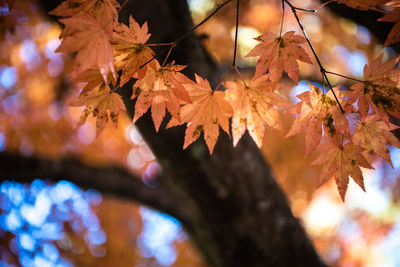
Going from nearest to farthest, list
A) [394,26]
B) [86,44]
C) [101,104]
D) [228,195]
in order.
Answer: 1. [86,44]
2. [394,26]
3. [101,104]
4. [228,195]

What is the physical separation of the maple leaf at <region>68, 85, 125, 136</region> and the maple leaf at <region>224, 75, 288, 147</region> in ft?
1.28

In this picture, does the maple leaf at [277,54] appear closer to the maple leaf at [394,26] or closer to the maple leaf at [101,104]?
the maple leaf at [394,26]

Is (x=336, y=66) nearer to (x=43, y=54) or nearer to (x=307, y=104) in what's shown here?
(x=307, y=104)

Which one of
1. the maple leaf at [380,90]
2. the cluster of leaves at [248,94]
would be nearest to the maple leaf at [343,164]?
the cluster of leaves at [248,94]

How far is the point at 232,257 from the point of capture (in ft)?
5.43

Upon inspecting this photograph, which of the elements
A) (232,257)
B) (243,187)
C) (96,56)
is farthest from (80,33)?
(232,257)

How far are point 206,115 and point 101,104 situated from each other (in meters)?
0.36

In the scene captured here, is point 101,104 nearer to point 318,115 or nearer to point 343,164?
point 318,115

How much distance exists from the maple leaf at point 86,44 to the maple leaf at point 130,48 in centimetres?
10

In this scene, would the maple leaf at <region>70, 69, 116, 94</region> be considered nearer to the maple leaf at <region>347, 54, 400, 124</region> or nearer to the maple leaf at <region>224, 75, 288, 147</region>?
the maple leaf at <region>224, 75, 288, 147</region>

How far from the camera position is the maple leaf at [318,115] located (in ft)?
2.62

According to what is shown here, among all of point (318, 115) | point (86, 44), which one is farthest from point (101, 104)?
point (318, 115)

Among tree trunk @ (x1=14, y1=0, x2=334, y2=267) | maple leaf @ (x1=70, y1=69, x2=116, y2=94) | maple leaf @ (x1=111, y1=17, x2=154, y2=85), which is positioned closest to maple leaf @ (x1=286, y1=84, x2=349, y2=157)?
maple leaf @ (x1=111, y1=17, x2=154, y2=85)

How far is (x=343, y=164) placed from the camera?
34.0 inches
